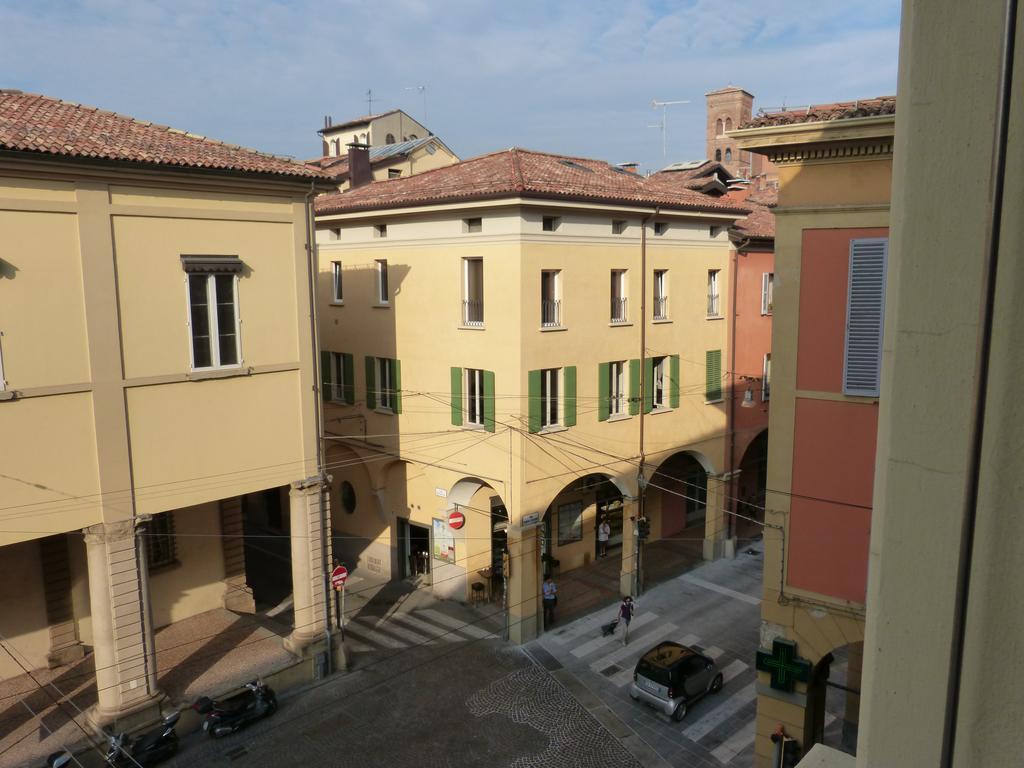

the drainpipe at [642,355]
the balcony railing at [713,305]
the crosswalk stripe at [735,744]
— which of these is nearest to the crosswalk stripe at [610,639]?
the drainpipe at [642,355]

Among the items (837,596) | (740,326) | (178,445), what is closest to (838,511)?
(837,596)

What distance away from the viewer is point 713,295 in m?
28.9

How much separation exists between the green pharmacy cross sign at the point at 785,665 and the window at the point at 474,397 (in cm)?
1153

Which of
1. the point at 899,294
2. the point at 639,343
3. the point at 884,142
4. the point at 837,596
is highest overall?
the point at 884,142

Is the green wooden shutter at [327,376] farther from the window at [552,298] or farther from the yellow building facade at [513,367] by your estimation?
the window at [552,298]

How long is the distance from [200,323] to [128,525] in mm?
4633

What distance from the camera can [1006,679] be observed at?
1.51 meters

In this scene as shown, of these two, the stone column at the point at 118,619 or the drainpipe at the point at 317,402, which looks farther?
the drainpipe at the point at 317,402

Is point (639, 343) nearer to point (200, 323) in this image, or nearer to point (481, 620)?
point (481, 620)

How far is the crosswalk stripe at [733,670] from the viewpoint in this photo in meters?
20.9

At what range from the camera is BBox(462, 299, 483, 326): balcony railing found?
23.2 m

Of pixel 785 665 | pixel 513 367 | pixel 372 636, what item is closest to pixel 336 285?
pixel 513 367

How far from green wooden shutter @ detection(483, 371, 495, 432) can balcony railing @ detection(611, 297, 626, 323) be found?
5.08 metres

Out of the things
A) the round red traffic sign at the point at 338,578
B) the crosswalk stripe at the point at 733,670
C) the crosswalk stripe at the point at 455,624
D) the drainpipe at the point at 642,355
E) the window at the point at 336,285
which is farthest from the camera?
the window at the point at 336,285
